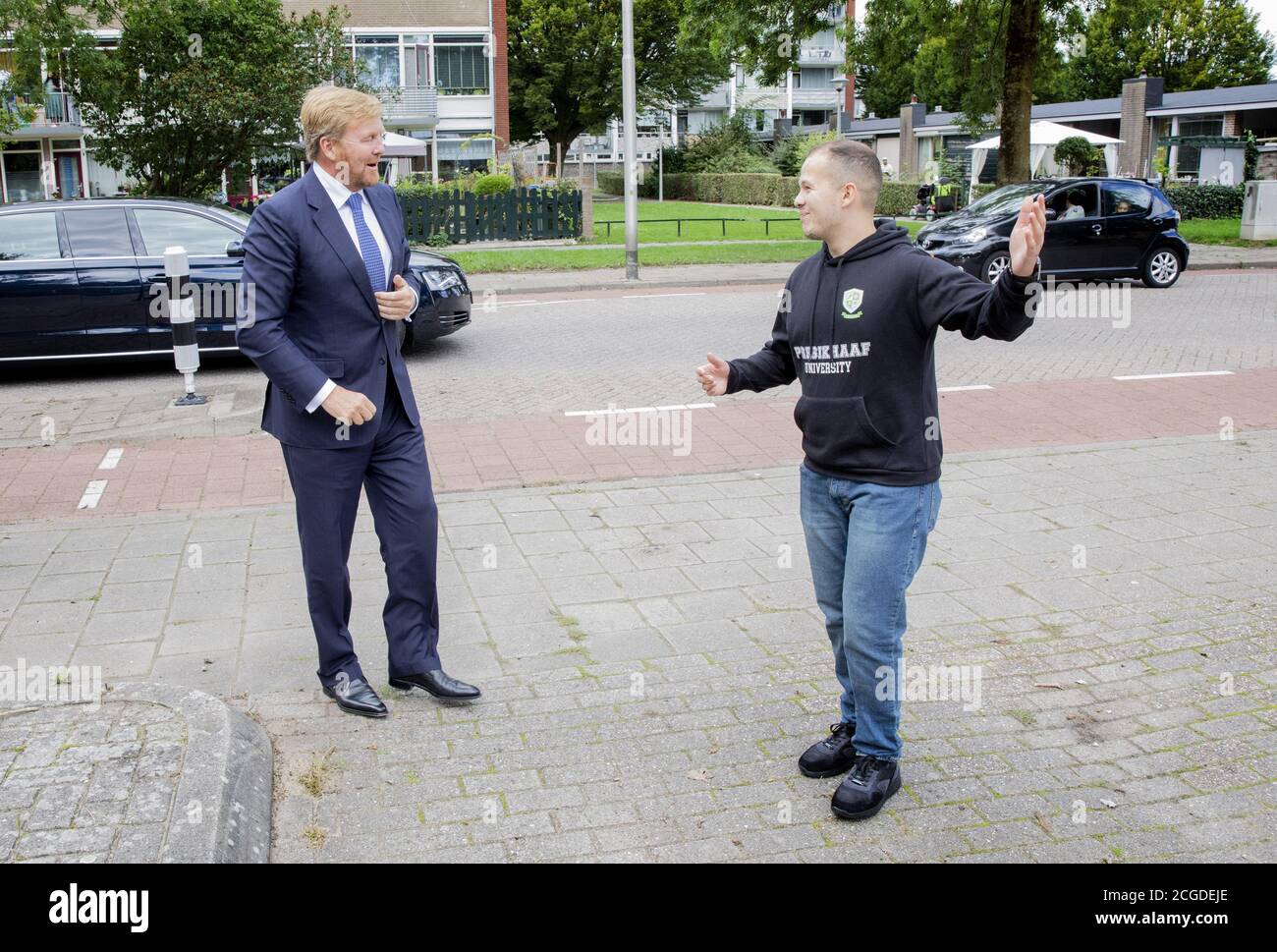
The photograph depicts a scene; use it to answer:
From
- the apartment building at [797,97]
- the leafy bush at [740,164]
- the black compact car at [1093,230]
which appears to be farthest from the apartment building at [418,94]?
the black compact car at [1093,230]

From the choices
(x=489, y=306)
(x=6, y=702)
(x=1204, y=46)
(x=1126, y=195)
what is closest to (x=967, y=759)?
(x=6, y=702)

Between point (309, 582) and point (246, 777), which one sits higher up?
point (309, 582)

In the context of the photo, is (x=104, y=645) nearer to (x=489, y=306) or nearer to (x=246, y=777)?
(x=246, y=777)

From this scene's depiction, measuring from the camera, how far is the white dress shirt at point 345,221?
12.8 ft

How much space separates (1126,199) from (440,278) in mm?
10755

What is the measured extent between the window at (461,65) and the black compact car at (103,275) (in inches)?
1512

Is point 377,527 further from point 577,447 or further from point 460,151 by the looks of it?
point 460,151

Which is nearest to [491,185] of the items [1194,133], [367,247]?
[367,247]

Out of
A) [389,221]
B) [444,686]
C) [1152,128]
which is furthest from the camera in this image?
[1152,128]

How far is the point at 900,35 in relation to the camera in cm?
2403

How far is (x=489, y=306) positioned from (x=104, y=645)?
11381mm

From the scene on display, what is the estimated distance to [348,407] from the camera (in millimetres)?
3893

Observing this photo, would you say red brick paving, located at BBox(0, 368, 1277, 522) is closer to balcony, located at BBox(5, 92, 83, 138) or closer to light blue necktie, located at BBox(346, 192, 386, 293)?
light blue necktie, located at BBox(346, 192, 386, 293)
